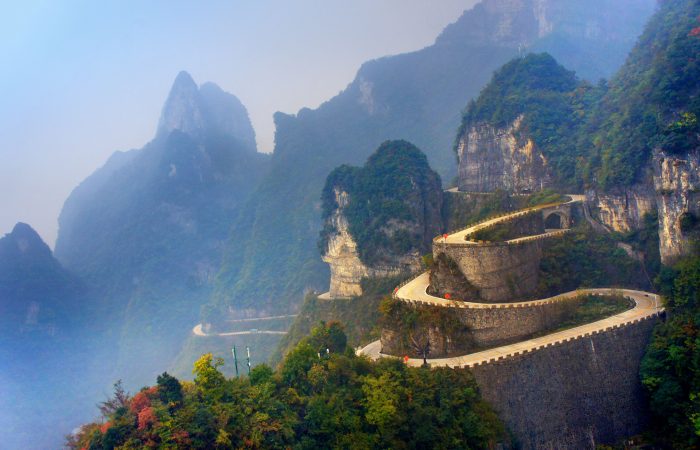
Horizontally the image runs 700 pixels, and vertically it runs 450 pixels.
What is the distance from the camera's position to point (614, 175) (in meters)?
34.9

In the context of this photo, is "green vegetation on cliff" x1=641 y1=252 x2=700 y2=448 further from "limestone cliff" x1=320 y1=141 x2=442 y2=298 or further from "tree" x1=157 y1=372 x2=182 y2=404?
"limestone cliff" x1=320 y1=141 x2=442 y2=298

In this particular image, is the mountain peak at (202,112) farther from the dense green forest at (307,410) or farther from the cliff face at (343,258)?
the dense green forest at (307,410)

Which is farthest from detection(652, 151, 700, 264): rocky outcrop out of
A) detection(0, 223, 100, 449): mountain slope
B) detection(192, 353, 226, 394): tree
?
detection(0, 223, 100, 449): mountain slope

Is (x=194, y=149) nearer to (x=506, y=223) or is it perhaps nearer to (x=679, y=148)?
(x=506, y=223)

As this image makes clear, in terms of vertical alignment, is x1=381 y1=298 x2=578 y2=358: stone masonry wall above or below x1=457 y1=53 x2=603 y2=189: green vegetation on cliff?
below

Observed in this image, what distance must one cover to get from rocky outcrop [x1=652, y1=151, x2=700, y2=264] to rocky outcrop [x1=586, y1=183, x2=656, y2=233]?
304 cm

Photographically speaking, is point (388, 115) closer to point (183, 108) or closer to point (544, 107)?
point (183, 108)

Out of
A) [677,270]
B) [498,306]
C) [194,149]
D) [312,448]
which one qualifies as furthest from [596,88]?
[194,149]

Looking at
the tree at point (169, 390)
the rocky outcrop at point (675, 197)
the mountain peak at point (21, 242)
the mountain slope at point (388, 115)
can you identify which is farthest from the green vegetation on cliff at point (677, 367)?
the mountain peak at point (21, 242)

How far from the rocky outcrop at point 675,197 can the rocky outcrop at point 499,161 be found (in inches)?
677

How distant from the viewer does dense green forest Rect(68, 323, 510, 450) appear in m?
19.4

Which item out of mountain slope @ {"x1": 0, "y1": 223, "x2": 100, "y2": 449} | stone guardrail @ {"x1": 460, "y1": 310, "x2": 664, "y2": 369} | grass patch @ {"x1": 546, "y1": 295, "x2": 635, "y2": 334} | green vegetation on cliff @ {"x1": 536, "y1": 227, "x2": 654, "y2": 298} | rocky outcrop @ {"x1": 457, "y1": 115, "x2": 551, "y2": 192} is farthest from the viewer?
mountain slope @ {"x1": 0, "y1": 223, "x2": 100, "y2": 449}

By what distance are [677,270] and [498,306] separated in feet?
25.7

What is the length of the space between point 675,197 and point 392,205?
24995 millimetres
